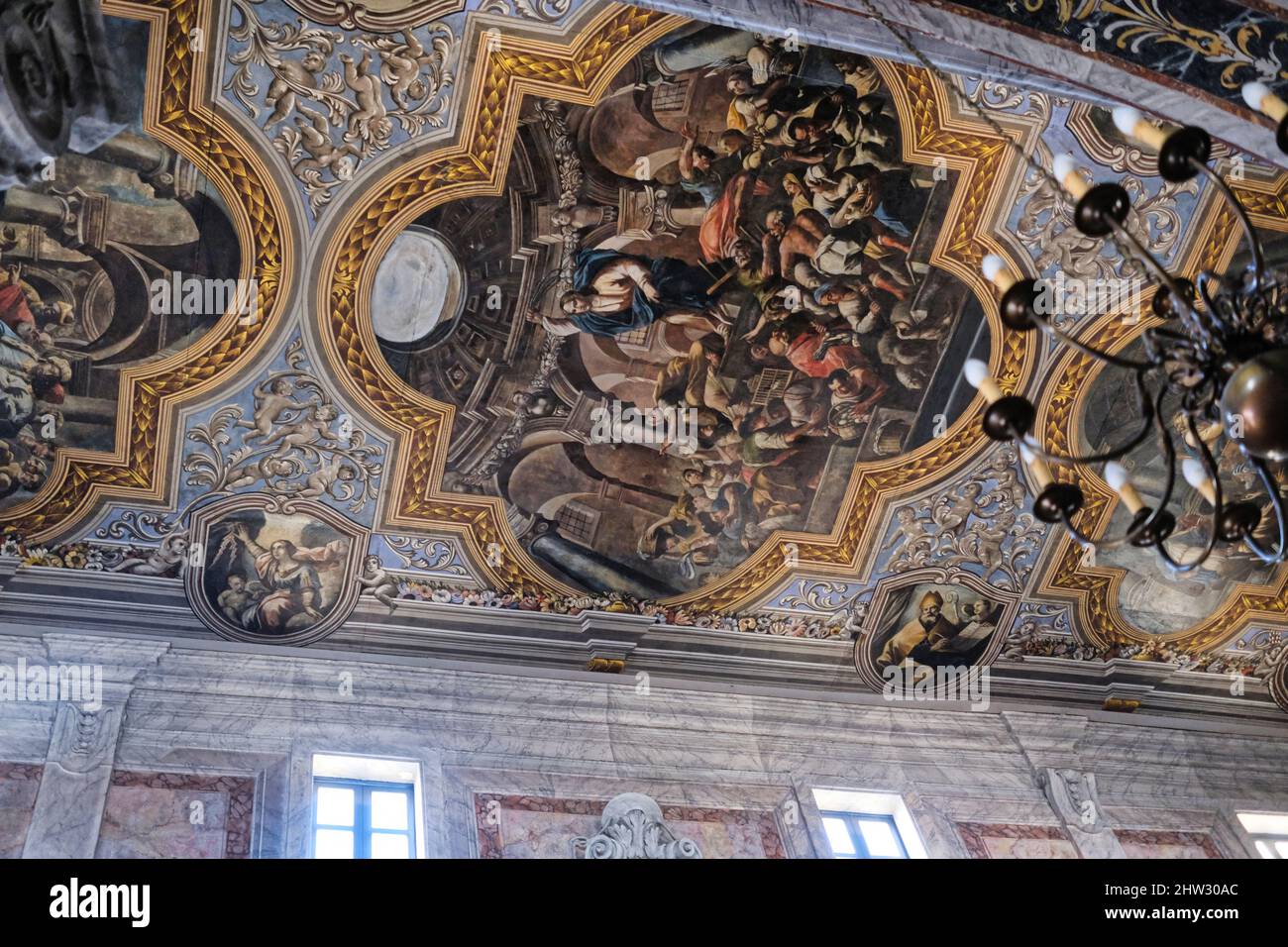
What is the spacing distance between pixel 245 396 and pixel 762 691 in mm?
5026

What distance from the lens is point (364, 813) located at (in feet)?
32.0

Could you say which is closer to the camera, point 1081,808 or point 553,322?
point 553,322

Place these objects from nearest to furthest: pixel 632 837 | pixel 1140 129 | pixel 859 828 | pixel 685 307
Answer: pixel 1140 129 → pixel 632 837 → pixel 685 307 → pixel 859 828

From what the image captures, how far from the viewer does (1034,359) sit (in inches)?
444

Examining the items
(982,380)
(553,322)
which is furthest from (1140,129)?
(553,322)

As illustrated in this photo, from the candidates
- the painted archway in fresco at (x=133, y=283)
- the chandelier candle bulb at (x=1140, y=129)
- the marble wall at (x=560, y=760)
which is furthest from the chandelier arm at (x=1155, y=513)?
the painted archway in fresco at (x=133, y=283)

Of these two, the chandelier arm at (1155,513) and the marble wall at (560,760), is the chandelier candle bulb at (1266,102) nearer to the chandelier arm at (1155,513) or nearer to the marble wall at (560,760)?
the chandelier arm at (1155,513)

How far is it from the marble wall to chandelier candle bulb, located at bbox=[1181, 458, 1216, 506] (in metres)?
4.84

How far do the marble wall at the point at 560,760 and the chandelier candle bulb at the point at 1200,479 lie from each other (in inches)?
191

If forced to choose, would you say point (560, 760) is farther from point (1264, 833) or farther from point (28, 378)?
point (1264, 833)

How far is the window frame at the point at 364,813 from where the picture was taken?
9.50m

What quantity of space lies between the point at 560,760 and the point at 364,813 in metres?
1.59

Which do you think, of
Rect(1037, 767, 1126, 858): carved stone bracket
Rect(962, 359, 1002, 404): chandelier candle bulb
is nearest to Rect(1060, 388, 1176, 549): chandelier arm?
Rect(962, 359, 1002, 404): chandelier candle bulb
